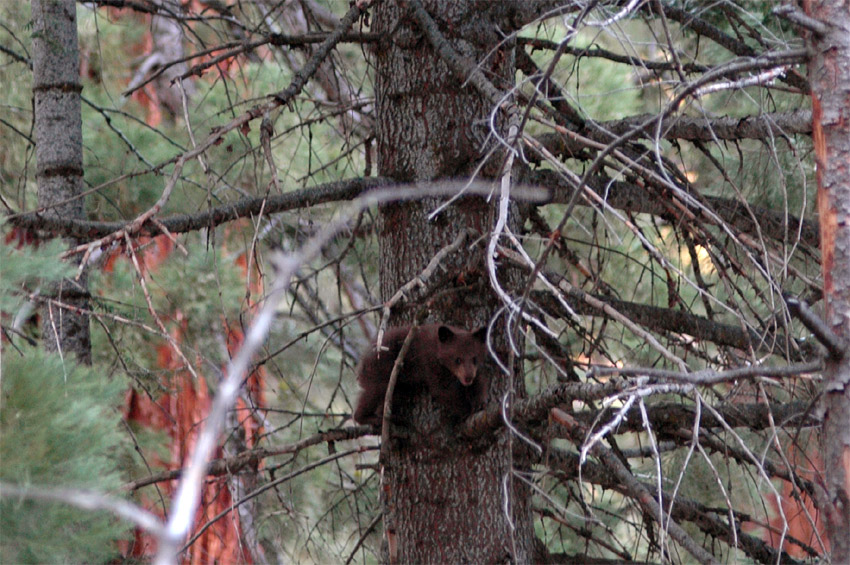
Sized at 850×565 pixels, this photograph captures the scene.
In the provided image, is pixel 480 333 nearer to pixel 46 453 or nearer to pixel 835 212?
pixel 835 212

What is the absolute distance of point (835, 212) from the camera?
1899 millimetres

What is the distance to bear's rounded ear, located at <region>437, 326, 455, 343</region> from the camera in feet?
11.0

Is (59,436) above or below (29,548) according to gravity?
above

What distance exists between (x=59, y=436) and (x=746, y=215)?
9.11 ft

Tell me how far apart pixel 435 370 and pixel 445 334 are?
154 millimetres

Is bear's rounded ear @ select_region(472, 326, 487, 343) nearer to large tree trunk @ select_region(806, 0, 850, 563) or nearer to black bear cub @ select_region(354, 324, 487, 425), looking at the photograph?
black bear cub @ select_region(354, 324, 487, 425)

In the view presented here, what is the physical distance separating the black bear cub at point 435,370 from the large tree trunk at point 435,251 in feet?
0.22

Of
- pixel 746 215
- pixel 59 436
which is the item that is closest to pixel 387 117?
pixel 746 215

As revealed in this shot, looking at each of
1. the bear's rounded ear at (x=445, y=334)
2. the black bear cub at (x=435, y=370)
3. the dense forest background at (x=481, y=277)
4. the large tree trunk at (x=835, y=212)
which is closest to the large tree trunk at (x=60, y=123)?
the dense forest background at (x=481, y=277)

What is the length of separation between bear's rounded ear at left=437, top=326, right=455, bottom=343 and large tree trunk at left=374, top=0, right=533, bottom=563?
99mm

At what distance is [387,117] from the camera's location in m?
3.58

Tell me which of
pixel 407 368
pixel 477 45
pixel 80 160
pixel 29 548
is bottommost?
pixel 29 548

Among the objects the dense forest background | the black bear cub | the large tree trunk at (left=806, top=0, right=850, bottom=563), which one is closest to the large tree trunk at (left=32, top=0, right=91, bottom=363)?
the dense forest background

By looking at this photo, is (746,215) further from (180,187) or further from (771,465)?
(180,187)
